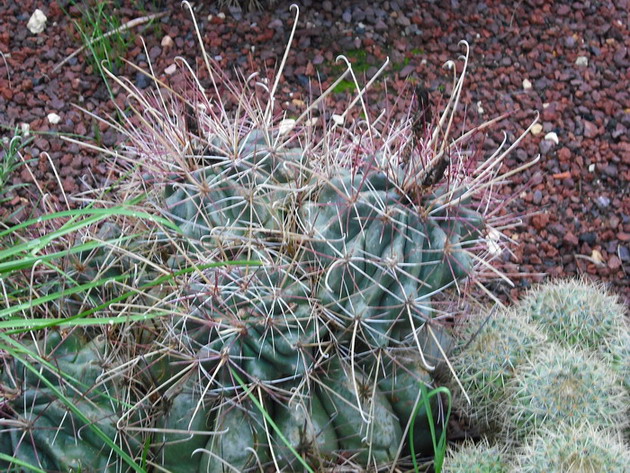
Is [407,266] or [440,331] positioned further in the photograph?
[440,331]

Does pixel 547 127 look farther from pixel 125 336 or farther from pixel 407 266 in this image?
pixel 125 336

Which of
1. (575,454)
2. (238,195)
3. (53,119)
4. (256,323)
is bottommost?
(53,119)

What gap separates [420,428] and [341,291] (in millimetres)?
481

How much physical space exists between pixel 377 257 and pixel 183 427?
0.60 meters

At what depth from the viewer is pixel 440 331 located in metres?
2.15

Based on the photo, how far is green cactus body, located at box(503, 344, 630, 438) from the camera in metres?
1.89

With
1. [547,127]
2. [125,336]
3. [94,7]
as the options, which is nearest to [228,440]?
[125,336]

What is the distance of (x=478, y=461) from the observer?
190 cm

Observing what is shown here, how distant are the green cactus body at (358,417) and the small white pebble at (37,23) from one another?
2598mm

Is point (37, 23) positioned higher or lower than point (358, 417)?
higher

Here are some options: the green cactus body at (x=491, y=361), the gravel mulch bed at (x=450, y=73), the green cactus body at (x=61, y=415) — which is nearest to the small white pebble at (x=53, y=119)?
the gravel mulch bed at (x=450, y=73)

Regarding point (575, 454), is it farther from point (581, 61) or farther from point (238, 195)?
point (581, 61)

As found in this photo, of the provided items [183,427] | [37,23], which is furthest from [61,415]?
[37,23]

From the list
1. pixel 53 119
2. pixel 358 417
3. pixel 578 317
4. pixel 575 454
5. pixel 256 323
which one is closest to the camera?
pixel 575 454
